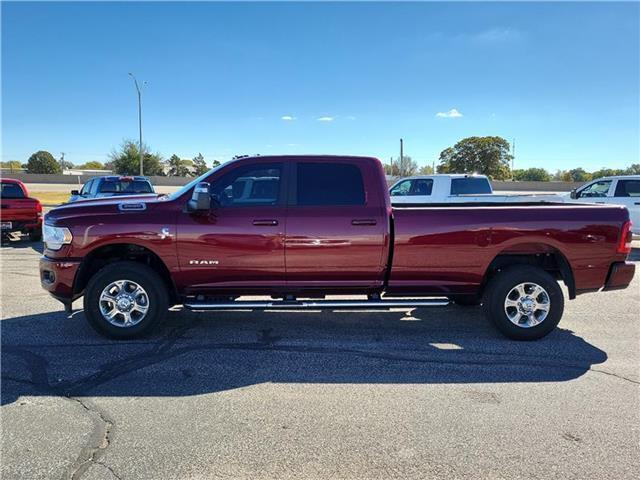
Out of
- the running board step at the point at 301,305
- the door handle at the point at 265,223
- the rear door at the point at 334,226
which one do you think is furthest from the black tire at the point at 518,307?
A: the door handle at the point at 265,223

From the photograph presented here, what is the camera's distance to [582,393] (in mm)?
3859

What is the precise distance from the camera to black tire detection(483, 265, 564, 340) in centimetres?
502

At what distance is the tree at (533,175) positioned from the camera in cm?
9091

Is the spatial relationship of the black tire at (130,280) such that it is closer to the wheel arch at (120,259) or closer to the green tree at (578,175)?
the wheel arch at (120,259)

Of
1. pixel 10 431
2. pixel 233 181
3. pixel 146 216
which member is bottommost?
pixel 10 431

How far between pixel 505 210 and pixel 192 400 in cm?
367

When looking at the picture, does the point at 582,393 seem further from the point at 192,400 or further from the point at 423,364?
the point at 192,400

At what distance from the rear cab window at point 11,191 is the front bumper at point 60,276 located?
912cm

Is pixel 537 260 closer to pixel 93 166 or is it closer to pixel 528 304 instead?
pixel 528 304

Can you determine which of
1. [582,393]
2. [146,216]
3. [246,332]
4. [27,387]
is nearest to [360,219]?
[246,332]

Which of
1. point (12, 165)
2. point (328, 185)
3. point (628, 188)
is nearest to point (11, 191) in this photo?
point (328, 185)

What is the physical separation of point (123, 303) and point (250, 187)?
181 cm

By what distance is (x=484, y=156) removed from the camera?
69.9 metres

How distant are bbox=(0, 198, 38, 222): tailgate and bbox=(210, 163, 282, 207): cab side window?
9.63m
